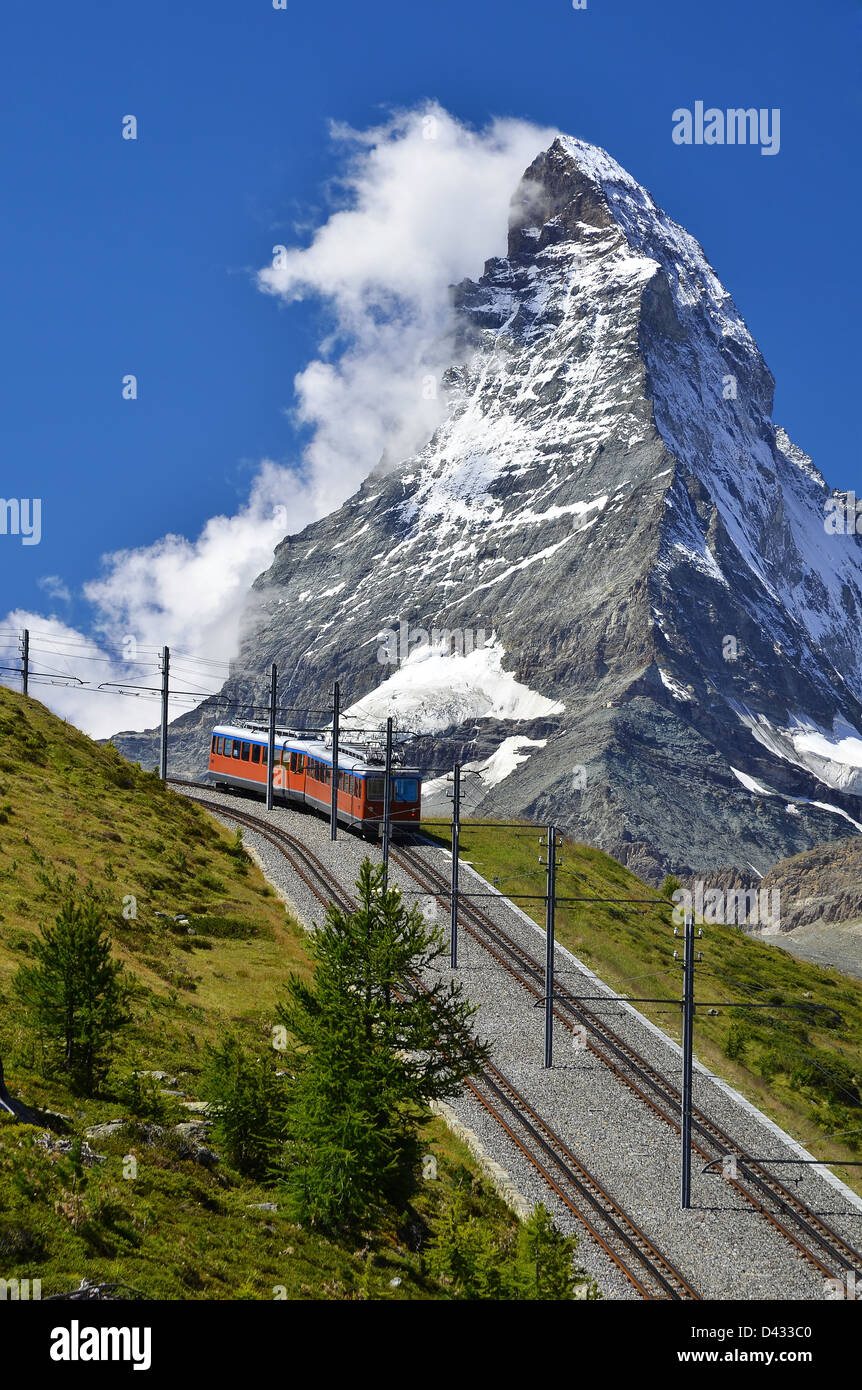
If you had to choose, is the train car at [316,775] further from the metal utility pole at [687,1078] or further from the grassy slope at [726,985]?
the metal utility pole at [687,1078]

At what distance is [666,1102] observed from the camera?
3372cm

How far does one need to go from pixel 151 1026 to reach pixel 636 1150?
12.9 meters

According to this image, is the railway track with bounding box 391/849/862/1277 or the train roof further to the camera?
the train roof

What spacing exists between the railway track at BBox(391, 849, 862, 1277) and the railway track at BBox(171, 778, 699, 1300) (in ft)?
11.9

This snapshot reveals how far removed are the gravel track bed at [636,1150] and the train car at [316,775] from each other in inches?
465

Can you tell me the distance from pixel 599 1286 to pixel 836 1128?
15704 millimetres

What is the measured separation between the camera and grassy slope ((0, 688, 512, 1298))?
1720 centimetres

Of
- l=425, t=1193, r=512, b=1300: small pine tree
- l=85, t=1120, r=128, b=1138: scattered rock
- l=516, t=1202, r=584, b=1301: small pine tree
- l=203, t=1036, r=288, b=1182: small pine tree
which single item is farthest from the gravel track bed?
l=85, t=1120, r=128, b=1138: scattered rock

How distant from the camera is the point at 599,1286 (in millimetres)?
23516

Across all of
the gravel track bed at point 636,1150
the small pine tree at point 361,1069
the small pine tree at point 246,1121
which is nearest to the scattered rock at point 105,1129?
the small pine tree at point 246,1121

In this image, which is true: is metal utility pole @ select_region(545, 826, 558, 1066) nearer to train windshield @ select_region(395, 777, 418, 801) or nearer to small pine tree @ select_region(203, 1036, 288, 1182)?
small pine tree @ select_region(203, 1036, 288, 1182)

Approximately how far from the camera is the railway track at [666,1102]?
1050 inches
